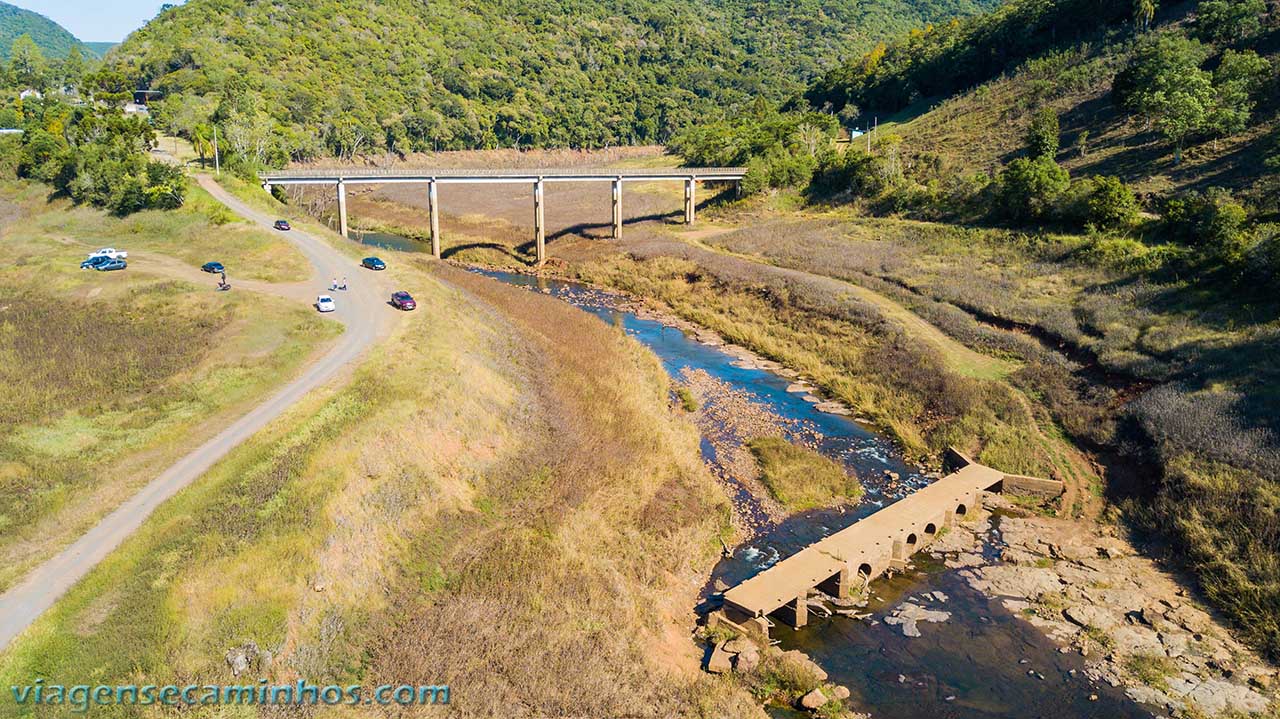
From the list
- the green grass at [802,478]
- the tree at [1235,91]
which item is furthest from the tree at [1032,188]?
the green grass at [802,478]

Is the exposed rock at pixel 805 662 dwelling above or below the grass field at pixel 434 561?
below

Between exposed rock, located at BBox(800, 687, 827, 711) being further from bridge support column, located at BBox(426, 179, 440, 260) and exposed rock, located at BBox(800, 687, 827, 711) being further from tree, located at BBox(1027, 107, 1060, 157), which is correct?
tree, located at BBox(1027, 107, 1060, 157)

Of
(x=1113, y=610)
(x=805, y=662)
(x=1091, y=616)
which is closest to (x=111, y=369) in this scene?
(x=805, y=662)

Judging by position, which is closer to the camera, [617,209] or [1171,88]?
[1171,88]

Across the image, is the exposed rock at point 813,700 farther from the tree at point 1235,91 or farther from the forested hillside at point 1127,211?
the tree at point 1235,91

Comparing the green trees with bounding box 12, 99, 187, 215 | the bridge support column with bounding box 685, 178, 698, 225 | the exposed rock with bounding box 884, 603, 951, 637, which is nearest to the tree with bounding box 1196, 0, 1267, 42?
the bridge support column with bounding box 685, 178, 698, 225

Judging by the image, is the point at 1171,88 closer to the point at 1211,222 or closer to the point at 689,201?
the point at 1211,222

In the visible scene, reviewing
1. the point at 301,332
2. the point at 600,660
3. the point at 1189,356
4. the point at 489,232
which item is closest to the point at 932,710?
the point at 600,660
